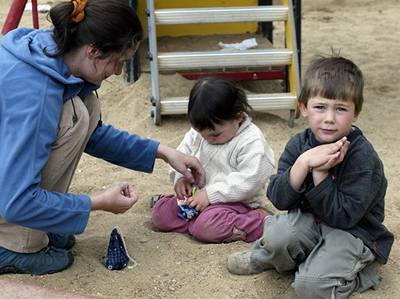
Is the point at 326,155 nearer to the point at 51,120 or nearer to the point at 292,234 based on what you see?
the point at 292,234

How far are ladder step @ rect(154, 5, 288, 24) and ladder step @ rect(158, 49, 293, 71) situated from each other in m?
0.22

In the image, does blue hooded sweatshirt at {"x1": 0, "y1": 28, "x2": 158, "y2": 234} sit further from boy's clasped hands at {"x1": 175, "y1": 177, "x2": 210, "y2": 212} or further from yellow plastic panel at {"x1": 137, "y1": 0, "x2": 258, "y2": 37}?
yellow plastic panel at {"x1": 137, "y1": 0, "x2": 258, "y2": 37}

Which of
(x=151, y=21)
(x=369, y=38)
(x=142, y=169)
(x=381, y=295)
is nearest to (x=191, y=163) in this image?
(x=142, y=169)

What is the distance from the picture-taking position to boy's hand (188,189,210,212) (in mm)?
3264

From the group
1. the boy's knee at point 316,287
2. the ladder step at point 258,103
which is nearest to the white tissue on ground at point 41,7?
the ladder step at point 258,103

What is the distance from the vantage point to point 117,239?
9.69 ft

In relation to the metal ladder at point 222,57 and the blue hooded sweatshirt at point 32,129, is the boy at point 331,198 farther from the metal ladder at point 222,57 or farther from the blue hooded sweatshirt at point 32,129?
the metal ladder at point 222,57

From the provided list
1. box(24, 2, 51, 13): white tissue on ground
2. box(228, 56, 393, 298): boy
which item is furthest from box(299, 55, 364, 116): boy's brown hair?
box(24, 2, 51, 13): white tissue on ground

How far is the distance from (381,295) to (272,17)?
2.67 m

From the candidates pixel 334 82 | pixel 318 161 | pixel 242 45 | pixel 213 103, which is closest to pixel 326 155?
pixel 318 161

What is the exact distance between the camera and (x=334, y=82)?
2.55 m

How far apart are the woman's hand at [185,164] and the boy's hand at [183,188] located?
0.09 ft

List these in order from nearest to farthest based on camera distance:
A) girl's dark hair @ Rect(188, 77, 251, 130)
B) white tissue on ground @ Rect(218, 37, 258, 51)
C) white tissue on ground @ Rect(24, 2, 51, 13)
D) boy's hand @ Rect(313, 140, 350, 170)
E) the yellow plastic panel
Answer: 1. boy's hand @ Rect(313, 140, 350, 170)
2. girl's dark hair @ Rect(188, 77, 251, 130)
3. white tissue on ground @ Rect(218, 37, 258, 51)
4. the yellow plastic panel
5. white tissue on ground @ Rect(24, 2, 51, 13)

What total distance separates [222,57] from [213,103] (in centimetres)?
172
